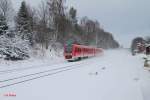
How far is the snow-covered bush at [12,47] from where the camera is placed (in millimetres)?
20219

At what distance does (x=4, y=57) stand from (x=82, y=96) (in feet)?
51.8

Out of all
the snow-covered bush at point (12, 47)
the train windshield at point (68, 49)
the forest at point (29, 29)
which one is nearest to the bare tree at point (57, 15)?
the forest at point (29, 29)

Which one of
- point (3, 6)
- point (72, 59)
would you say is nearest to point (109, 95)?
point (72, 59)

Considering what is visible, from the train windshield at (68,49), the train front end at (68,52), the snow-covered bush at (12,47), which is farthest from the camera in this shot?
the train windshield at (68,49)

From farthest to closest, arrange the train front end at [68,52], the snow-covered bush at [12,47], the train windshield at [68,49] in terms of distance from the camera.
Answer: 1. the train windshield at [68,49]
2. the train front end at [68,52]
3. the snow-covered bush at [12,47]

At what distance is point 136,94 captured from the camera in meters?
7.03

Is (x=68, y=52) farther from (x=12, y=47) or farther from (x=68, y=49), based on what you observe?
(x=12, y=47)

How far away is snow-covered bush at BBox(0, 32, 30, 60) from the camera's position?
20219 mm

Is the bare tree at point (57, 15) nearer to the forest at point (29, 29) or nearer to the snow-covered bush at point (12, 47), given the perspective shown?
the forest at point (29, 29)

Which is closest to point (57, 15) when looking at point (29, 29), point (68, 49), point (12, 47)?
point (29, 29)

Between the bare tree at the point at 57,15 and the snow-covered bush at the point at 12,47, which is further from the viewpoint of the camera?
the bare tree at the point at 57,15

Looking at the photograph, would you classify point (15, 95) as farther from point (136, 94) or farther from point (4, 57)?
point (4, 57)

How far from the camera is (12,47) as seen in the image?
21.1 m

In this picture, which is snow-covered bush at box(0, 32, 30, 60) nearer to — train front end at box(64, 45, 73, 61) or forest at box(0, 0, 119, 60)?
forest at box(0, 0, 119, 60)
